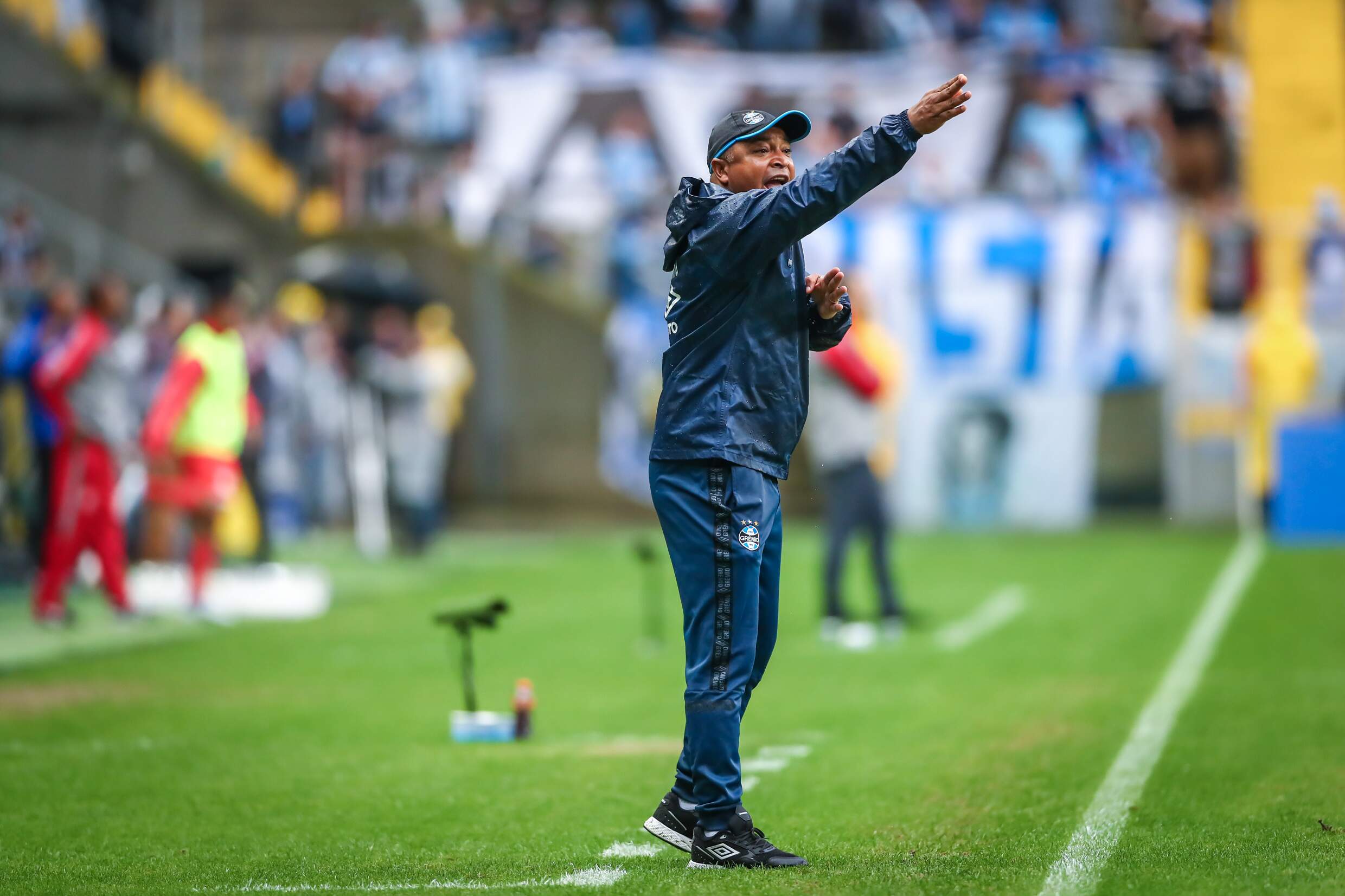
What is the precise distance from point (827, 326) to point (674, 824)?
1584mm

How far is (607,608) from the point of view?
15375 millimetres

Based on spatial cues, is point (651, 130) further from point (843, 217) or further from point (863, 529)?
point (863, 529)

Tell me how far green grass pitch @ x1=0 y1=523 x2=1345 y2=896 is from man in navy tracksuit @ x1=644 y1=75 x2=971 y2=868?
0.29 metres

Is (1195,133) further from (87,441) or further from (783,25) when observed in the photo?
(87,441)

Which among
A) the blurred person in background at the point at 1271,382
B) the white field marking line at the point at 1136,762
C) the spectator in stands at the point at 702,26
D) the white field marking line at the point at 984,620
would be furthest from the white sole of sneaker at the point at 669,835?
the spectator in stands at the point at 702,26

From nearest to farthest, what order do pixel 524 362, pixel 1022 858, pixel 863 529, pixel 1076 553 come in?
pixel 1022 858 < pixel 863 529 < pixel 1076 553 < pixel 524 362

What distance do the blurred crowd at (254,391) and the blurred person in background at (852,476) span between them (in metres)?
4.51

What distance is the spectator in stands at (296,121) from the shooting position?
89.4 feet

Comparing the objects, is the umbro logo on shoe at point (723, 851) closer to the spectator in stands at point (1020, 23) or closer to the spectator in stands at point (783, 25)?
the spectator in stands at point (1020, 23)

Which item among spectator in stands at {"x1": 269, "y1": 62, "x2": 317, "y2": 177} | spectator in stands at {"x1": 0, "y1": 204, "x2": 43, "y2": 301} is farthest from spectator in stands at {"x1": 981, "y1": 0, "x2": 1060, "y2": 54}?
spectator in stands at {"x1": 0, "y1": 204, "x2": 43, "y2": 301}

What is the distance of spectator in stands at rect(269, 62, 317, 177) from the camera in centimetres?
2723

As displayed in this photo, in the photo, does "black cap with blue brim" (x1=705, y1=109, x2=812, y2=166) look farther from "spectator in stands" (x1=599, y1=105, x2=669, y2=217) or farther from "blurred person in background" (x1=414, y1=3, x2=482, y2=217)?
"blurred person in background" (x1=414, y1=3, x2=482, y2=217)

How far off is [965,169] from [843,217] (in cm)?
194

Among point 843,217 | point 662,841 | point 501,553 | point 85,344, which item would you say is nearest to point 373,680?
point 85,344
